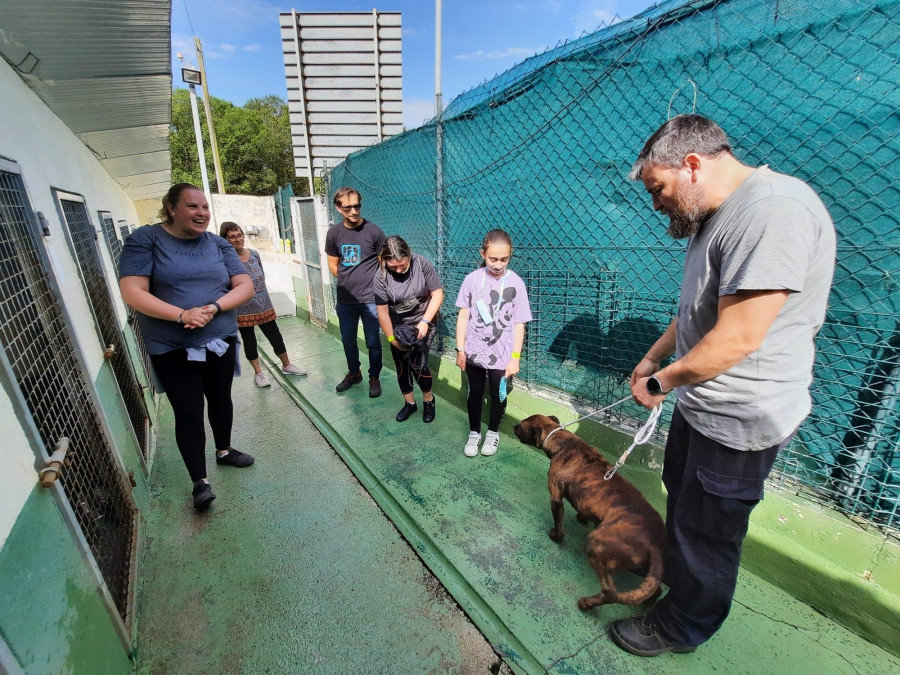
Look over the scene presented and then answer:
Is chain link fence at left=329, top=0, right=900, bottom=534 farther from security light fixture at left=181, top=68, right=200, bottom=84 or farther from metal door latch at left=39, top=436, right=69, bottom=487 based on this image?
security light fixture at left=181, top=68, right=200, bottom=84

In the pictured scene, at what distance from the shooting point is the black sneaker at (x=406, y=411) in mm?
3375

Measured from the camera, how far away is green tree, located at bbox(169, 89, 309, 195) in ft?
72.4

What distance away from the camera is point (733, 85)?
1786 millimetres

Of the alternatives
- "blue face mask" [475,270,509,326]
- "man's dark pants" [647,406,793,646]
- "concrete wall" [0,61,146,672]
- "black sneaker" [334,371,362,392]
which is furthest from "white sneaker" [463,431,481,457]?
"concrete wall" [0,61,146,672]

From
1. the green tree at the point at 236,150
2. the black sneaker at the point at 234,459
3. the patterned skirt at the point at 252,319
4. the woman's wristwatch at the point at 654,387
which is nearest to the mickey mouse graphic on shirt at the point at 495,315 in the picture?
the woman's wristwatch at the point at 654,387

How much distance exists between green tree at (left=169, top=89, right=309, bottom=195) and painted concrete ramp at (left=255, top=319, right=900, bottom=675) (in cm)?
2197

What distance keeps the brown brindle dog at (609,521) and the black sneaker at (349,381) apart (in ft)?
8.18

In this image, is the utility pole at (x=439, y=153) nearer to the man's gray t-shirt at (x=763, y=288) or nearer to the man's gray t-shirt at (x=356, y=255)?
the man's gray t-shirt at (x=356, y=255)

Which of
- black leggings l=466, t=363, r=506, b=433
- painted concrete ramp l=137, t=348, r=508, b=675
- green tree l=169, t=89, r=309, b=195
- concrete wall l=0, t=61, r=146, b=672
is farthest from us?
green tree l=169, t=89, r=309, b=195

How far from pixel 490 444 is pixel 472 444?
13 centimetres

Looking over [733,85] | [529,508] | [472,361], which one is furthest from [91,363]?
[733,85]

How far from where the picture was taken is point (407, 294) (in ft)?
9.79

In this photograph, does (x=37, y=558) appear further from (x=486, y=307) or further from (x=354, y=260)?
(x=354, y=260)

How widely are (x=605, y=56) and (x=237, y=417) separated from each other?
3.96 m
